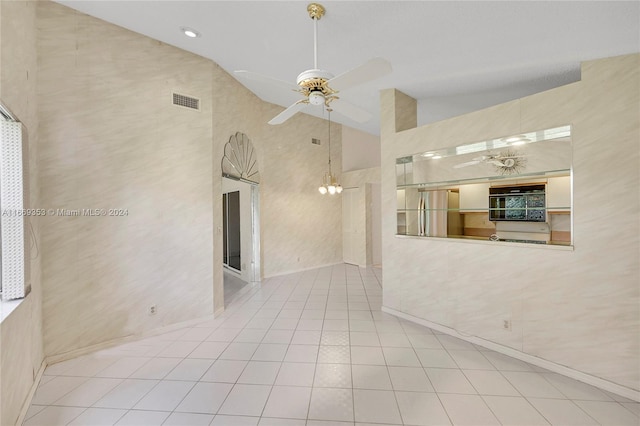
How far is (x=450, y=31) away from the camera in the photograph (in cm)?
267

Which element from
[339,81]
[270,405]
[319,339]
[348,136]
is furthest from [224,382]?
[348,136]

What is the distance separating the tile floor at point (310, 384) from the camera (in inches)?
78.3

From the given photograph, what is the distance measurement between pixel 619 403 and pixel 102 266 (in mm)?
5149

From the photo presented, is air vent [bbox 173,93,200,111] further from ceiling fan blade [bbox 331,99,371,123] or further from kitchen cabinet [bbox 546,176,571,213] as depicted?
kitchen cabinet [bbox 546,176,571,213]

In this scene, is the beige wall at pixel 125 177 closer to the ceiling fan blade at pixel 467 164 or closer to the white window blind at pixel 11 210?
the white window blind at pixel 11 210

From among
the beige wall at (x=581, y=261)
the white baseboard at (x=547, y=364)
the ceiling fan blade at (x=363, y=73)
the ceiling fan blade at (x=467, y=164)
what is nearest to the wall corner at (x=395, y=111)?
the beige wall at (x=581, y=261)

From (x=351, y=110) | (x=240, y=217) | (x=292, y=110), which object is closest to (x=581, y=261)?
(x=351, y=110)

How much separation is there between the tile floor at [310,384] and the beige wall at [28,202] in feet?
1.07

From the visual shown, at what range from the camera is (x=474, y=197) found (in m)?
3.47

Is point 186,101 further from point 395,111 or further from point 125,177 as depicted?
point 395,111

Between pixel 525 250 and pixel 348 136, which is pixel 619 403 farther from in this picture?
pixel 348 136

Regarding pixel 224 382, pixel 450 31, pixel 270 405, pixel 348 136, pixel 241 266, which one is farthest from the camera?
pixel 348 136

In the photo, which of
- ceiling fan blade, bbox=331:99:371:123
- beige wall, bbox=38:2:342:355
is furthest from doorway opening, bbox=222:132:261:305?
ceiling fan blade, bbox=331:99:371:123

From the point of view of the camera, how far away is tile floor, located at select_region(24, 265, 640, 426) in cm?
199
